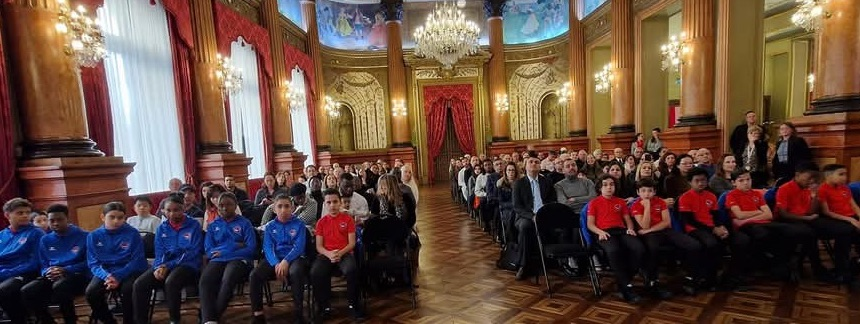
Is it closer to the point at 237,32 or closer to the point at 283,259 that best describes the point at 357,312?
the point at 283,259

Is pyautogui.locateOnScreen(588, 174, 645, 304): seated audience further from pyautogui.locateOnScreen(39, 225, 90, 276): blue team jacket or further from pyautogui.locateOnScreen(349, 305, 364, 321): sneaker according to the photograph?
pyautogui.locateOnScreen(39, 225, 90, 276): blue team jacket

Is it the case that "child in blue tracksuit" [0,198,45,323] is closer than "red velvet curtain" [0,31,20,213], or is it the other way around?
"child in blue tracksuit" [0,198,45,323]

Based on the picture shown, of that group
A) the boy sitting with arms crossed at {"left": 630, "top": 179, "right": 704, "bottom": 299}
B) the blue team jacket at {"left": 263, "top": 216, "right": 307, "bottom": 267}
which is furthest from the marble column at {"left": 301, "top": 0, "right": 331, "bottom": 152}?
the boy sitting with arms crossed at {"left": 630, "top": 179, "right": 704, "bottom": 299}

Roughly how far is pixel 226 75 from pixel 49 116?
3.67m

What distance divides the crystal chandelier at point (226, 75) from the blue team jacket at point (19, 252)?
4.77 m

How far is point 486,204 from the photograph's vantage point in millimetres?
6496

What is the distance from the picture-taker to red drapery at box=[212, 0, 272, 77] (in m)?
8.06

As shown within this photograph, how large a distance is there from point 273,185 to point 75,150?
2383 millimetres

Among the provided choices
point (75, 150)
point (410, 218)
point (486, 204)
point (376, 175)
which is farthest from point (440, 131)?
point (75, 150)

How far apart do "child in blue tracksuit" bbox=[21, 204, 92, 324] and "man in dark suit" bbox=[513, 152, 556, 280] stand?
13.5 ft

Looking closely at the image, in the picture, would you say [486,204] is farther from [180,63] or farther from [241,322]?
[180,63]

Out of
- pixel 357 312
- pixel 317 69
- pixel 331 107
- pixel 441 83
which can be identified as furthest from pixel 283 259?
pixel 441 83

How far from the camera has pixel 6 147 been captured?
4.18m

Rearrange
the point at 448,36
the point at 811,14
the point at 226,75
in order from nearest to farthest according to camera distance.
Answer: the point at 811,14 < the point at 226,75 < the point at 448,36
